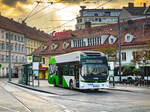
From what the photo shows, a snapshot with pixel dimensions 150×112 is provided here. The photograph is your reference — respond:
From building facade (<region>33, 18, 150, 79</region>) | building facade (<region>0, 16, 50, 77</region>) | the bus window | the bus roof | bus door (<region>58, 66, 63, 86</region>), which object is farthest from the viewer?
building facade (<region>0, 16, 50, 77</region>)

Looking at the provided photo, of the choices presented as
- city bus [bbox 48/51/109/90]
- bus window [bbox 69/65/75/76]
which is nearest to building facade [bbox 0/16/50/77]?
bus window [bbox 69/65/75/76]

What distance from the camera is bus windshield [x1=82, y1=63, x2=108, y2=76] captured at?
2398cm

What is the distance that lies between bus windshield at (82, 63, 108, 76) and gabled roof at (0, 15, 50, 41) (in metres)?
61.4

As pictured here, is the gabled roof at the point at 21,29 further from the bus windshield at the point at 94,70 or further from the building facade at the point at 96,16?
the bus windshield at the point at 94,70

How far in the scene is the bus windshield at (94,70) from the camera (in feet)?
78.7

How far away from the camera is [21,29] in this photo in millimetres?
97062

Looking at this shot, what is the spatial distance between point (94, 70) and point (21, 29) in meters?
75.8

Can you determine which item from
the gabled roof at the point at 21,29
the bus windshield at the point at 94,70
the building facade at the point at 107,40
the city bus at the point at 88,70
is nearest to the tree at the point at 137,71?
the building facade at the point at 107,40

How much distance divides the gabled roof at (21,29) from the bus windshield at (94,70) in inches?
2419

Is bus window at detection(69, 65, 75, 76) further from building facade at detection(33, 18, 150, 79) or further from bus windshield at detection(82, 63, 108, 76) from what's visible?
building facade at detection(33, 18, 150, 79)

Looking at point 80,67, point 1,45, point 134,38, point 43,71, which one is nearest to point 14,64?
point 1,45

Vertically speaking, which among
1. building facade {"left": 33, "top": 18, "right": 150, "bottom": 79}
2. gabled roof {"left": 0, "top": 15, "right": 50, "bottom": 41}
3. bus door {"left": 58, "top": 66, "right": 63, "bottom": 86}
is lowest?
bus door {"left": 58, "top": 66, "right": 63, "bottom": 86}

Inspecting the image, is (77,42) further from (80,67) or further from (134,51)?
(80,67)

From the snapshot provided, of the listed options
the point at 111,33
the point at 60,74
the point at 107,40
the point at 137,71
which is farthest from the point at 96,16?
the point at 60,74
